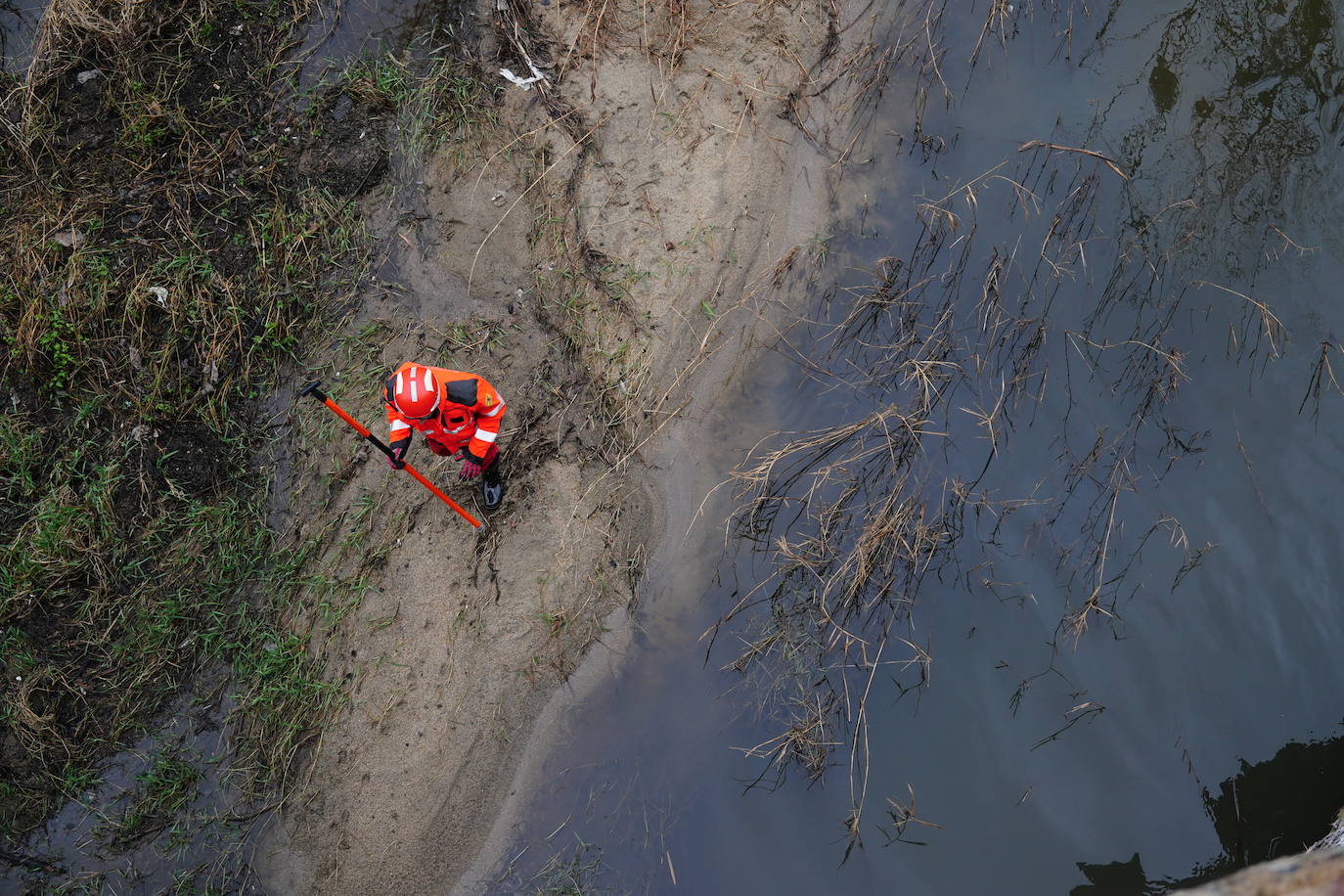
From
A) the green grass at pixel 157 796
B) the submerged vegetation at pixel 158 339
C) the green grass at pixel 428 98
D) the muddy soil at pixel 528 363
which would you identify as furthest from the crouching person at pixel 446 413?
the green grass at pixel 157 796

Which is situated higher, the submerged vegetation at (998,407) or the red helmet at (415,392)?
the submerged vegetation at (998,407)

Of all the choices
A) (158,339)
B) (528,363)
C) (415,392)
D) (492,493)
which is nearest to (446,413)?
(415,392)

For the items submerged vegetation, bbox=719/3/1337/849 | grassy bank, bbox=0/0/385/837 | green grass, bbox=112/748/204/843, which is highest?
submerged vegetation, bbox=719/3/1337/849

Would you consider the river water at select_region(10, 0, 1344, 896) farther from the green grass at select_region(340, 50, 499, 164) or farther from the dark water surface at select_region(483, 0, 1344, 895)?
the green grass at select_region(340, 50, 499, 164)

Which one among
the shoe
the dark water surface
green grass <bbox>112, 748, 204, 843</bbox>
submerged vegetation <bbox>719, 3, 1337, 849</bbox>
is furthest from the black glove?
green grass <bbox>112, 748, 204, 843</bbox>

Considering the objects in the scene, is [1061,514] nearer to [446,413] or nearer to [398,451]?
[446,413]

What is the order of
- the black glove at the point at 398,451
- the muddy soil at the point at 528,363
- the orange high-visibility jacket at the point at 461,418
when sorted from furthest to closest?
the muddy soil at the point at 528,363
the black glove at the point at 398,451
the orange high-visibility jacket at the point at 461,418

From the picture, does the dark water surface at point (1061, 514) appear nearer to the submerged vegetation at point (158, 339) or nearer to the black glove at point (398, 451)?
the black glove at point (398, 451)

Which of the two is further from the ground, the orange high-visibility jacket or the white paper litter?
the white paper litter

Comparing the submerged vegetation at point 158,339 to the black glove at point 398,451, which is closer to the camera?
the black glove at point 398,451
